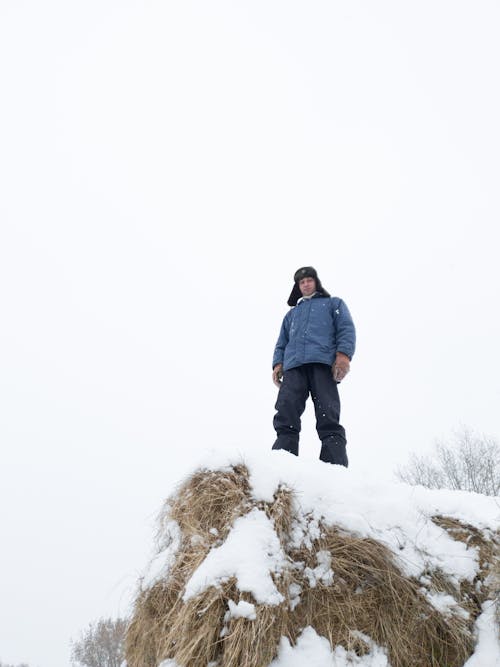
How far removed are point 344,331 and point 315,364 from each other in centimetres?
48

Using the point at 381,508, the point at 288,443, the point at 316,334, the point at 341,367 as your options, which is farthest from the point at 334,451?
the point at 381,508

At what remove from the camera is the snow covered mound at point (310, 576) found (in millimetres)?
1665

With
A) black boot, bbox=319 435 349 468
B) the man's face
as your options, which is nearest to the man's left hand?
black boot, bbox=319 435 349 468

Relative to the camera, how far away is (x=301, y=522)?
2029mm

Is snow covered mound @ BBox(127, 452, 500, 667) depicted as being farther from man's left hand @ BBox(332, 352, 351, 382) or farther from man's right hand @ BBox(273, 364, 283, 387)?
man's right hand @ BBox(273, 364, 283, 387)

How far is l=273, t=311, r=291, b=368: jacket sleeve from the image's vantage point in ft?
15.9

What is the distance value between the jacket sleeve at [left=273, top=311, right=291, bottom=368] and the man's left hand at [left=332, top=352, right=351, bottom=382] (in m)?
0.76

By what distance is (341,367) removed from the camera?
13.8 ft

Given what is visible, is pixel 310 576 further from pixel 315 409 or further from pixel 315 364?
pixel 315 364

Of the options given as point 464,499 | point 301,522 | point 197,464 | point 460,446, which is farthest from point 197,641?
point 460,446

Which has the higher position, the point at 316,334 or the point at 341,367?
the point at 316,334

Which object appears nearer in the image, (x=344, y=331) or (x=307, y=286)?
(x=344, y=331)

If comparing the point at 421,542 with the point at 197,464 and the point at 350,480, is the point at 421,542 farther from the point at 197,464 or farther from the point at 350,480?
the point at 197,464

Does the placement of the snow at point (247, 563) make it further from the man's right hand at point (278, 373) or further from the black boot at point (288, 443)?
the man's right hand at point (278, 373)
